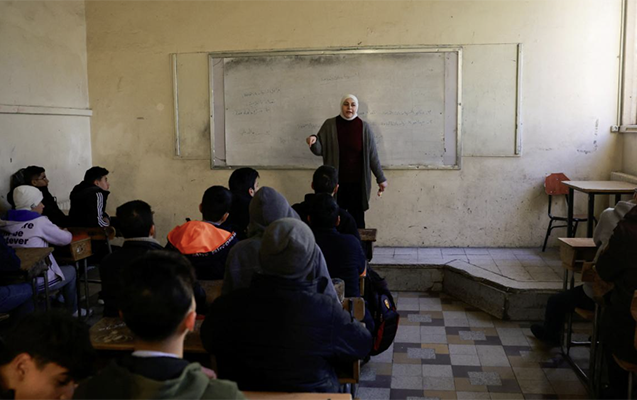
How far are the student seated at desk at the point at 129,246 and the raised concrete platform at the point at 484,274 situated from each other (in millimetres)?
3006

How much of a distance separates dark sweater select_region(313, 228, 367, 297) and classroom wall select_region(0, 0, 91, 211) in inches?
142

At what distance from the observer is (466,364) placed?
4.31 m

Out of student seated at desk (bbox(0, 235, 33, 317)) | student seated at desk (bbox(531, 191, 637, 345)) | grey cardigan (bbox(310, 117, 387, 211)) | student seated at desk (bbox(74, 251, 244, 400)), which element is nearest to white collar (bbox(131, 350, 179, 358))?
student seated at desk (bbox(74, 251, 244, 400))

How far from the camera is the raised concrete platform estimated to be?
5199 millimetres

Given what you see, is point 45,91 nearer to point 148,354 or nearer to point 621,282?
point 621,282

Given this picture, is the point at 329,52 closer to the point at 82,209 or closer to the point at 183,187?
the point at 183,187

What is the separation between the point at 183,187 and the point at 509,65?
3.64 m

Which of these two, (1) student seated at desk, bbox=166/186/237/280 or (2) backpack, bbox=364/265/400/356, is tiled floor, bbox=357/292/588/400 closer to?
(2) backpack, bbox=364/265/400/356

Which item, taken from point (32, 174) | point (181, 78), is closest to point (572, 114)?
point (181, 78)

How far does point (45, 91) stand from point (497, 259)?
472cm

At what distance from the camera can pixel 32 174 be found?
5.70 metres

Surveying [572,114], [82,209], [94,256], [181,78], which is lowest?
[94,256]

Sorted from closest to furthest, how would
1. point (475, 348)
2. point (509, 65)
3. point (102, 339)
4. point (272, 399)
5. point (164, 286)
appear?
1. point (164, 286)
2. point (272, 399)
3. point (102, 339)
4. point (475, 348)
5. point (509, 65)

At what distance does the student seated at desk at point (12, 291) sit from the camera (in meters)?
3.83
